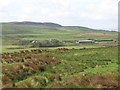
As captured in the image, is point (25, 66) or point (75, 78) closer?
point (75, 78)

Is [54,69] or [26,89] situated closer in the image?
[26,89]

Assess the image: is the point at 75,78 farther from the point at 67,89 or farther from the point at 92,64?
the point at 92,64

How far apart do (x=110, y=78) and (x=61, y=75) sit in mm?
4209

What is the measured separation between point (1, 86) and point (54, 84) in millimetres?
4008

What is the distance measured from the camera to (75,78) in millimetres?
16594

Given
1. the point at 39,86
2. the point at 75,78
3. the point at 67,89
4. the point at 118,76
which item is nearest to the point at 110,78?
the point at 118,76

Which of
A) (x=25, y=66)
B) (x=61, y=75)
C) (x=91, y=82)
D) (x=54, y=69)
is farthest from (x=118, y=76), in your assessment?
(x=25, y=66)

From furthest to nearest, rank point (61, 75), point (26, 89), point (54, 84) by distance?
point (61, 75), point (54, 84), point (26, 89)

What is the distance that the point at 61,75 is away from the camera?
18234mm

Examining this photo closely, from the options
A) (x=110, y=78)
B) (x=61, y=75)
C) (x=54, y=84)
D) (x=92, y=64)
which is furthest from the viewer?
(x=92, y=64)

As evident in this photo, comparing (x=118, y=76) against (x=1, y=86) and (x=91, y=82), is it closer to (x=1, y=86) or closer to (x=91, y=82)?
(x=91, y=82)

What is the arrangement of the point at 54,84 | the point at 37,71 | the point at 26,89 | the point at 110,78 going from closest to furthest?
the point at 26,89 < the point at 54,84 < the point at 110,78 < the point at 37,71

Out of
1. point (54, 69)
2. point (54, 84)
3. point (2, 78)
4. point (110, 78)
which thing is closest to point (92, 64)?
point (54, 69)

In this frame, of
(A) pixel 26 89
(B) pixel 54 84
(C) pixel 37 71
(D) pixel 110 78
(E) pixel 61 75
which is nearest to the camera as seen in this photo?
(A) pixel 26 89
